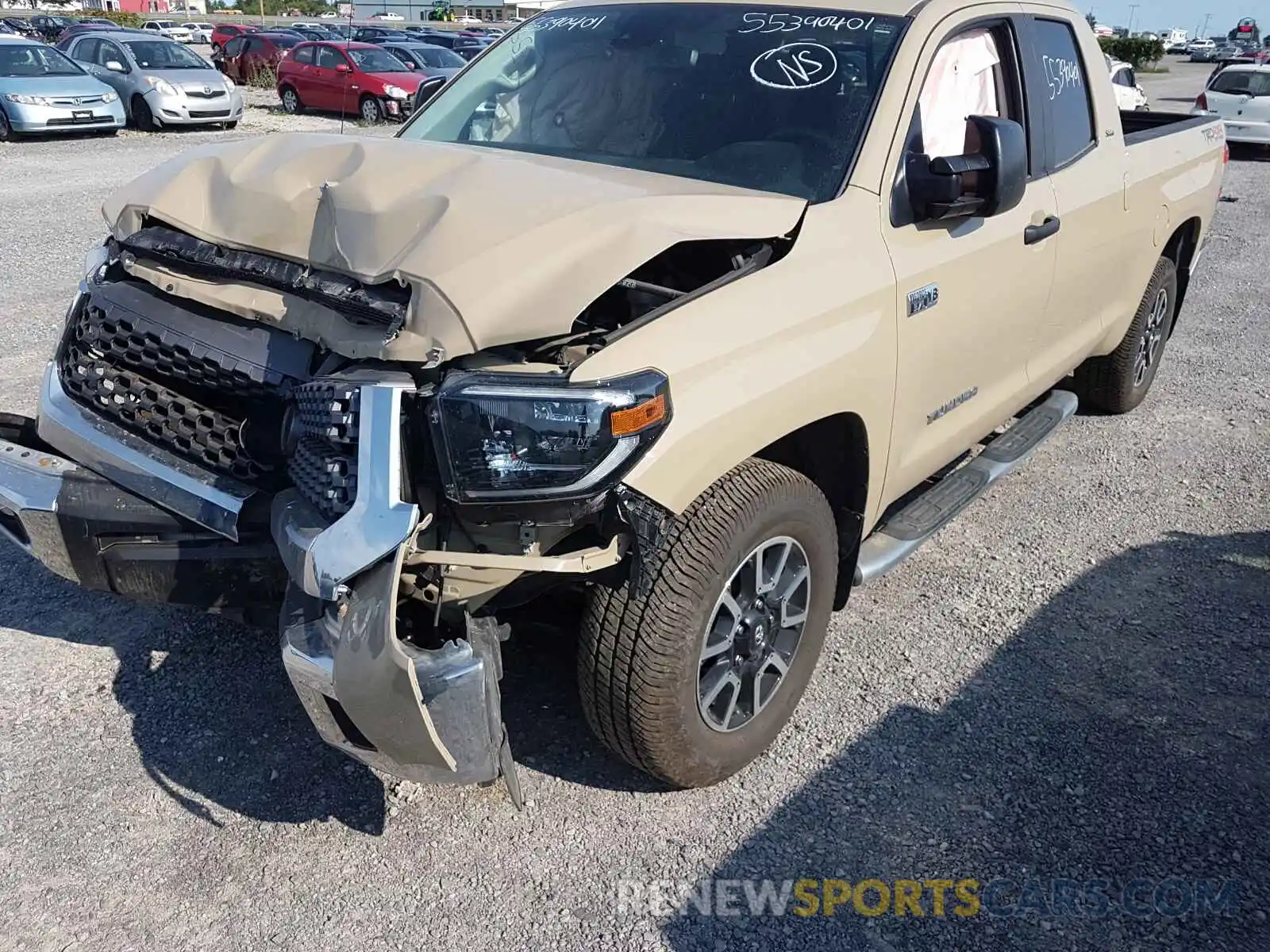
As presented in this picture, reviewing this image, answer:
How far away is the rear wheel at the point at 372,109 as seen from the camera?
20734mm

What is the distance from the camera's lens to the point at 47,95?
1598cm

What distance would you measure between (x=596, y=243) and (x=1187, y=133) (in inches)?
169

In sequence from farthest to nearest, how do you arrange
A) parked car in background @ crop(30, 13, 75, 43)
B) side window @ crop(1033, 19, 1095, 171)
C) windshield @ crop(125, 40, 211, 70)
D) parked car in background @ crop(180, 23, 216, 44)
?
parked car in background @ crop(180, 23, 216, 44)
parked car in background @ crop(30, 13, 75, 43)
windshield @ crop(125, 40, 211, 70)
side window @ crop(1033, 19, 1095, 171)

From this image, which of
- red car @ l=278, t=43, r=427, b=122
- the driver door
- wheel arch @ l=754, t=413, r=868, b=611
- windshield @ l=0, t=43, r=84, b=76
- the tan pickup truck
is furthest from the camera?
red car @ l=278, t=43, r=427, b=122

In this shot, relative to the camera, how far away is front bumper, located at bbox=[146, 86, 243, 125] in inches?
707

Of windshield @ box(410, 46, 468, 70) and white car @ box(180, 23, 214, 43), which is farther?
white car @ box(180, 23, 214, 43)

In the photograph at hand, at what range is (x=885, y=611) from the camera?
3873mm

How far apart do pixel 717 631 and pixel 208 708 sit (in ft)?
5.19

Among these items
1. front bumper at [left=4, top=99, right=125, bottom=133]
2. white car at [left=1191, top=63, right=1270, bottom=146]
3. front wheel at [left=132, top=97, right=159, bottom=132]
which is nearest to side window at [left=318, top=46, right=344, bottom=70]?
front wheel at [left=132, top=97, right=159, bottom=132]

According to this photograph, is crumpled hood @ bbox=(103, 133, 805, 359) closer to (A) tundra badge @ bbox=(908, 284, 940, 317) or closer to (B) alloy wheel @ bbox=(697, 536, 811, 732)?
(A) tundra badge @ bbox=(908, 284, 940, 317)

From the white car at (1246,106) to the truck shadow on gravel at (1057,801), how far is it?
1734 cm

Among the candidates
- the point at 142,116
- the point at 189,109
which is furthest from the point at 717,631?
the point at 142,116

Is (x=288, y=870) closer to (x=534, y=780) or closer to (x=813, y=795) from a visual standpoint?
(x=534, y=780)

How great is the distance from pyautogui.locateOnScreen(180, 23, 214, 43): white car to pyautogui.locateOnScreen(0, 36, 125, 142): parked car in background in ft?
111
